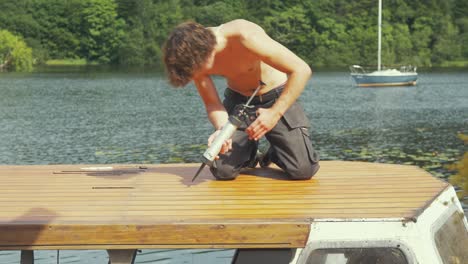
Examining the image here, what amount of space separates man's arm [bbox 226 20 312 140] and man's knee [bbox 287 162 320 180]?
0.46 meters

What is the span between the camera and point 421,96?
6069 centimetres

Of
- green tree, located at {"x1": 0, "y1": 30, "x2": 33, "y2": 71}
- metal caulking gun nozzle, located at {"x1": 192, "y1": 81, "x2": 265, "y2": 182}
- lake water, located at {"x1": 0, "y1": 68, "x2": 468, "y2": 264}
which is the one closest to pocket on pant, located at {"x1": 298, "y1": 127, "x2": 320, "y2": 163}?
metal caulking gun nozzle, located at {"x1": 192, "y1": 81, "x2": 265, "y2": 182}

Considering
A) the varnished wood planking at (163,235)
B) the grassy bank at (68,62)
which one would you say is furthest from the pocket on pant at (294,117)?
the grassy bank at (68,62)

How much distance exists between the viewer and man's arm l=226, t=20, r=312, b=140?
20.8 ft

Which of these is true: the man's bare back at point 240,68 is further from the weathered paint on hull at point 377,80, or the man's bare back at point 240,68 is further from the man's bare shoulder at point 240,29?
the weathered paint on hull at point 377,80

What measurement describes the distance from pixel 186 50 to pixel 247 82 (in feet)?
3.50

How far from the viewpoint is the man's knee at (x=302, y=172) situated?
6689 millimetres

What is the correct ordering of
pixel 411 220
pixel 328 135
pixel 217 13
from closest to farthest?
pixel 411 220 < pixel 328 135 < pixel 217 13

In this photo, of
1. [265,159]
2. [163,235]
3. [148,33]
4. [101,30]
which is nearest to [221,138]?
[265,159]

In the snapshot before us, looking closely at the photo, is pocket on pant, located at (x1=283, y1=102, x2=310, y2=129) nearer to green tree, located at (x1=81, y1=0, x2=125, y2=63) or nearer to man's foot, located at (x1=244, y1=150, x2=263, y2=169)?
man's foot, located at (x1=244, y1=150, x2=263, y2=169)

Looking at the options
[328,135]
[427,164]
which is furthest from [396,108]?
[427,164]

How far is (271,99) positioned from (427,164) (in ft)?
52.8

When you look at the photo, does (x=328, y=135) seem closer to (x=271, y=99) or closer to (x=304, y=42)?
Answer: (x=271, y=99)

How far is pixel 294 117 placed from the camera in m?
7.02
